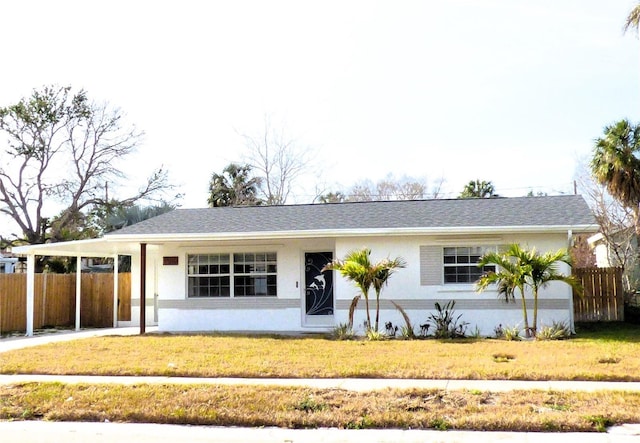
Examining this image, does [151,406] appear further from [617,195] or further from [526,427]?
[617,195]

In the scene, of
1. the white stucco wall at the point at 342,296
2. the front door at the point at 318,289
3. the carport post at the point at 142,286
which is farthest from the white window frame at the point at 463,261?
the carport post at the point at 142,286

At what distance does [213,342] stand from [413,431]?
8483mm

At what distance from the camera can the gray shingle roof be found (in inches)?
672

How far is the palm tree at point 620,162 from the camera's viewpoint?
21.0 m

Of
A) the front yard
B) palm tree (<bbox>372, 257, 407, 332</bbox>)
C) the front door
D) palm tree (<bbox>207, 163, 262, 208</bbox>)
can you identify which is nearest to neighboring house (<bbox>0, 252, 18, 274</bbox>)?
palm tree (<bbox>207, 163, 262, 208</bbox>)

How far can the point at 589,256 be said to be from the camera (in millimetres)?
34000

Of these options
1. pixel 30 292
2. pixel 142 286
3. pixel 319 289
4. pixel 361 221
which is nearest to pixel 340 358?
pixel 361 221

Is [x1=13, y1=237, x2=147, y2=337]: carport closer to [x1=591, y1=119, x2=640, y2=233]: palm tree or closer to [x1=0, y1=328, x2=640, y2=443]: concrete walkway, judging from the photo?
[x1=0, y1=328, x2=640, y2=443]: concrete walkway

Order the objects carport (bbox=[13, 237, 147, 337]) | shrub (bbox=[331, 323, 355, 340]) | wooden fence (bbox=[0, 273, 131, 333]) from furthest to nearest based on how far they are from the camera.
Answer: wooden fence (bbox=[0, 273, 131, 333]) → carport (bbox=[13, 237, 147, 337]) → shrub (bbox=[331, 323, 355, 340])

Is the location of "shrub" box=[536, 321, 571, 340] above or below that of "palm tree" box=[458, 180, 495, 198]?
below

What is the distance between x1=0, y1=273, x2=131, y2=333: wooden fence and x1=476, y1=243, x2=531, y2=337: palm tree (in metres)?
12.6

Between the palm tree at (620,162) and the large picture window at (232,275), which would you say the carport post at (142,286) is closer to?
the large picture window at (232,275)

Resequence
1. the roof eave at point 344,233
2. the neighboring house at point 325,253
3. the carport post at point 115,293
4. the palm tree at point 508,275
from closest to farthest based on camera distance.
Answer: the palm tree at point 508,275 → the roof eave at point 344,233 → the neighboring house at point 325,253 → the carport post at point 115,293

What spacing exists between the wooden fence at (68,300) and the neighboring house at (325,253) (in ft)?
6.72
